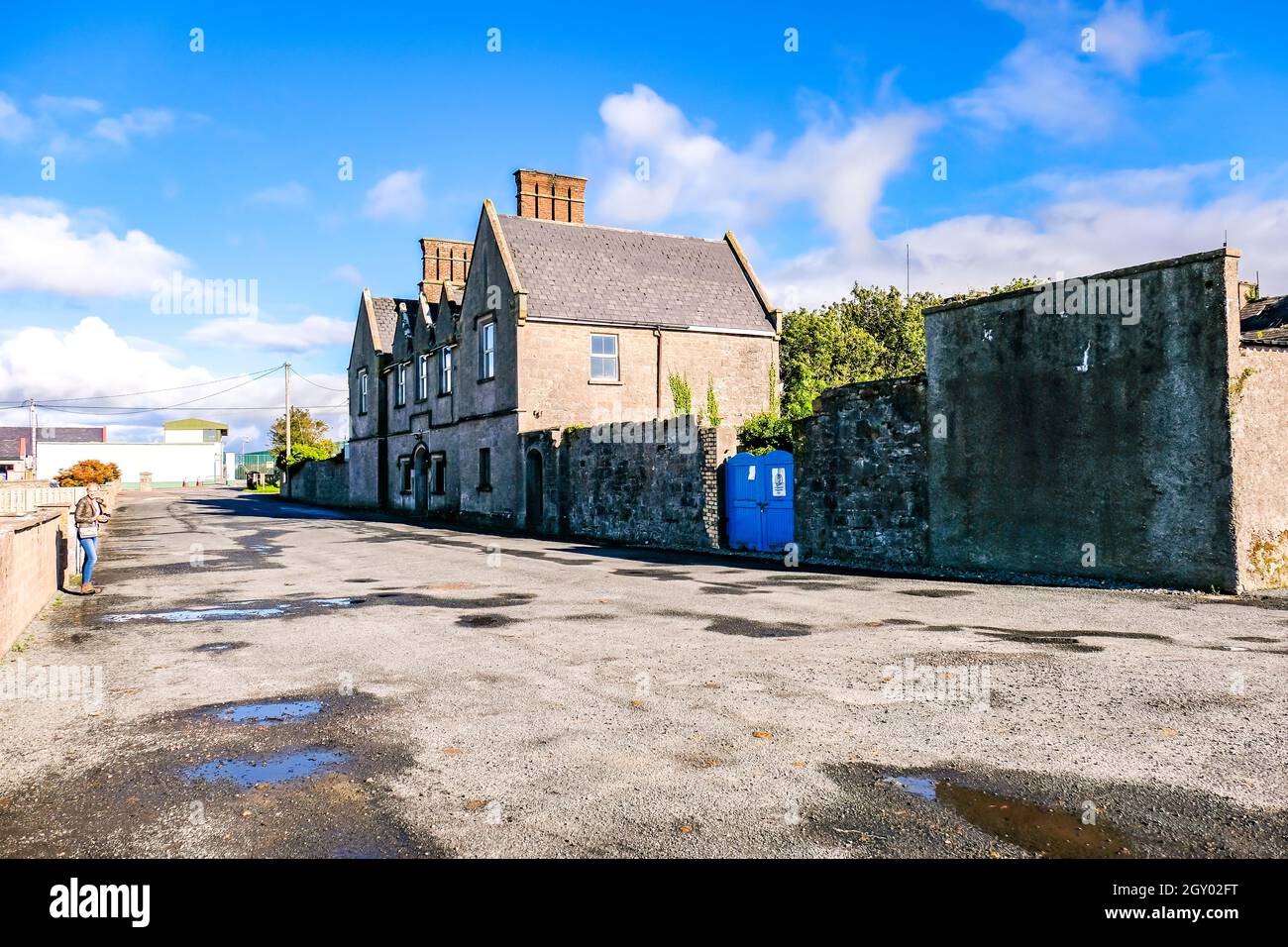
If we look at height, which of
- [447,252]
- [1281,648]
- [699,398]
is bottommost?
[1281,648]

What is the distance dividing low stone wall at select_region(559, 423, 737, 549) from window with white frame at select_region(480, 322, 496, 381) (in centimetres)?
649

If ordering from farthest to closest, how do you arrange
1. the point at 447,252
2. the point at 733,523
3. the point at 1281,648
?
the point at 447,252 < the point at 733,523 < the point at 1281,648

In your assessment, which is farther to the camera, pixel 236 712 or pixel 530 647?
pixel 530 647

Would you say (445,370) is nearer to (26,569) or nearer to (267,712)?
(26,569)

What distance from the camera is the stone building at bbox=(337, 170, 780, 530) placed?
28875mm

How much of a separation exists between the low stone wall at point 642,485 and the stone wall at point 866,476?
8.61ft

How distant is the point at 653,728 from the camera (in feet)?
19.1

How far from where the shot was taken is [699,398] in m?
31.2

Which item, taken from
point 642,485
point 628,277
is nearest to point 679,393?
point 628,277

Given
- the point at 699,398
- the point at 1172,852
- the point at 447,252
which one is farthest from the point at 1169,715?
the point at 447,252

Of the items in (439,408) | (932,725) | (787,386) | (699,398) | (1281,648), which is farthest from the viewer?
(787,386)

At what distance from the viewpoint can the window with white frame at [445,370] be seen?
35156mm
